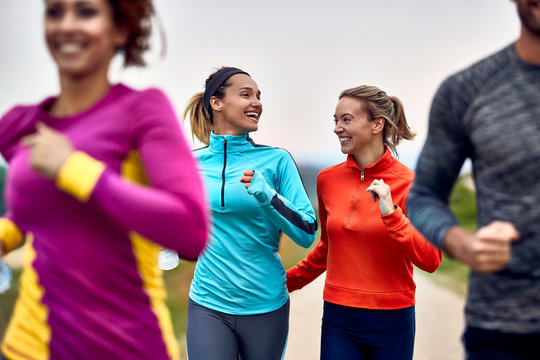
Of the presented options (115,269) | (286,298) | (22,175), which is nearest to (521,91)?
(115,269)

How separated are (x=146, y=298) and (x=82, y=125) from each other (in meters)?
0.42

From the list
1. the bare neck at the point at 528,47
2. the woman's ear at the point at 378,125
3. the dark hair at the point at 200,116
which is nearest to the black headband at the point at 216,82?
the dark hair at the point at 200,116

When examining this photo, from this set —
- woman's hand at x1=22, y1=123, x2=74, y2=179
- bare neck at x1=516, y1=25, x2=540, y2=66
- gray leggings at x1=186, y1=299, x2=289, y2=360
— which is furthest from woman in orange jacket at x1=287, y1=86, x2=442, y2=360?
woman's hand at x1=22, y1=123, x2=74, y2=179

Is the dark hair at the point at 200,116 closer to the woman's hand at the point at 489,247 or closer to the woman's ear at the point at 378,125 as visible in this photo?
the woman's ear at the point at 378,125

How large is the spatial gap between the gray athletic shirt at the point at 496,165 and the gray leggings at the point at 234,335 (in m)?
1.57

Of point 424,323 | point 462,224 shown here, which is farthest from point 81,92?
point 462,224

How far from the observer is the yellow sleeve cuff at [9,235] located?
1.54m

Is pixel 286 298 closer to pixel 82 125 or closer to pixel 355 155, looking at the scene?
pixel 355 155

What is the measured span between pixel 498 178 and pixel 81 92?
3.31 ft

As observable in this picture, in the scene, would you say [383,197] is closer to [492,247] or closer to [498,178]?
[498,178]

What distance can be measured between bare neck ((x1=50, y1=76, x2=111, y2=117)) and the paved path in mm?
5000

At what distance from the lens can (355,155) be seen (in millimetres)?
3322

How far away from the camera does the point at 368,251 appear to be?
2.99 m

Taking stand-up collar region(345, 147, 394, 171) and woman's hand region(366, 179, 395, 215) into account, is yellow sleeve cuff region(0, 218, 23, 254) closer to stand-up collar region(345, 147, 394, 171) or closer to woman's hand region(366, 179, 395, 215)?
woman's hand region(366, 179, 395, 215)
